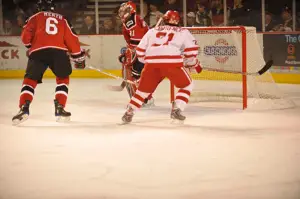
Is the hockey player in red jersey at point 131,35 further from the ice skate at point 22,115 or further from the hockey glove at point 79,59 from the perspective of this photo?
the ice skate at point 22,115

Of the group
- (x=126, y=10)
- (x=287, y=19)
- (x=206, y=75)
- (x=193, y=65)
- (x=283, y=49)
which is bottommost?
(x=206, y=75)

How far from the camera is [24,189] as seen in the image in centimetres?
425

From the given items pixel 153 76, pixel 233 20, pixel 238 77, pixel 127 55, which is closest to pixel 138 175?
pixel 153 76

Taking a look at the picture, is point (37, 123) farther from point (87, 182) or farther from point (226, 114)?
point (87, 182)

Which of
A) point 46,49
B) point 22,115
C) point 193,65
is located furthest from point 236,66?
point 22,115

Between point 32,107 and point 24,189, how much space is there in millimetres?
4436

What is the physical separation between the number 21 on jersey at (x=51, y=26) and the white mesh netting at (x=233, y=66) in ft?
6.86

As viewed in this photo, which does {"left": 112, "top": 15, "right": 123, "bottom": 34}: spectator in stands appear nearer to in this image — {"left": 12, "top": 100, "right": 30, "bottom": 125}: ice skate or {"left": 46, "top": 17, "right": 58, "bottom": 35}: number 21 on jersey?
{"left": 46, "top": 17, "right": 58, "bottom": 35}: number 21 on jersey

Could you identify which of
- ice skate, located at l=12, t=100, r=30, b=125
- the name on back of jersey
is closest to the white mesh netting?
the name on back of jersey

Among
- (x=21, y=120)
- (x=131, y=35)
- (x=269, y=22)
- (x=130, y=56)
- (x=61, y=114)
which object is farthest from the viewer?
(x=269, y=22)

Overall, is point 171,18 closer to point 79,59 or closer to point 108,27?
point 79,59

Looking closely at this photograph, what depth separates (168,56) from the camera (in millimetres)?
6742

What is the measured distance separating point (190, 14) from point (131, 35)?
452cm

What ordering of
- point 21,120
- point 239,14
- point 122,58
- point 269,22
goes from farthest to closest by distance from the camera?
point 239,14
point 269,22
point 122,58
point 21,120
